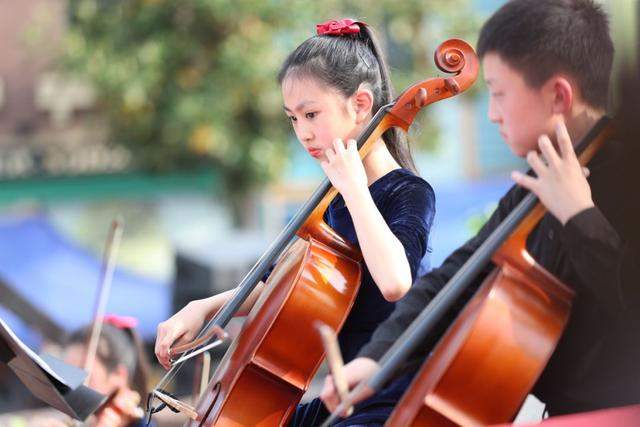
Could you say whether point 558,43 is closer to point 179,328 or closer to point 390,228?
point 390,228

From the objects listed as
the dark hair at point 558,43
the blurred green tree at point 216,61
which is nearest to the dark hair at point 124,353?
the dark hair at point 558,43

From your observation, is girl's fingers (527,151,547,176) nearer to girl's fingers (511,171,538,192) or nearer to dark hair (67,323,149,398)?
girl's fingers (511,171,538,192)

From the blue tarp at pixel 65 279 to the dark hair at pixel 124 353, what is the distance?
4722 millimetres

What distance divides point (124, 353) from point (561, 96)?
7.38ft

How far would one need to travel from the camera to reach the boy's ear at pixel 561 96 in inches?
69.1

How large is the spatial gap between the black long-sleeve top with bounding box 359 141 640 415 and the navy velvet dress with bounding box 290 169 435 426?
0.27m

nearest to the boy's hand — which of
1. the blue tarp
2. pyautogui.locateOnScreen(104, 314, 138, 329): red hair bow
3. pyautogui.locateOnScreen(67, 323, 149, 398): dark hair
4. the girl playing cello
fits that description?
the girl playing cello

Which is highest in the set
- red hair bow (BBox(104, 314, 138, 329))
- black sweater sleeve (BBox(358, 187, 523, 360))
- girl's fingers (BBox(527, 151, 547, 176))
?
girl's fingers (BBox(527, 151, 547, 176))

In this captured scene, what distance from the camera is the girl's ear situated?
7.68 ft

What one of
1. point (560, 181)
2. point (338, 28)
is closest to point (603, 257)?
point (560, 181)

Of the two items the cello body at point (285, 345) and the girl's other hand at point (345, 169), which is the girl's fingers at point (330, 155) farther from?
the cello body at point (285, 345)

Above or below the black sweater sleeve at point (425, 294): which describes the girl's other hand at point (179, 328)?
below

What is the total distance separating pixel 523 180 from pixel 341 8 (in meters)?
8.51

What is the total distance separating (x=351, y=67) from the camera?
2.37 m
